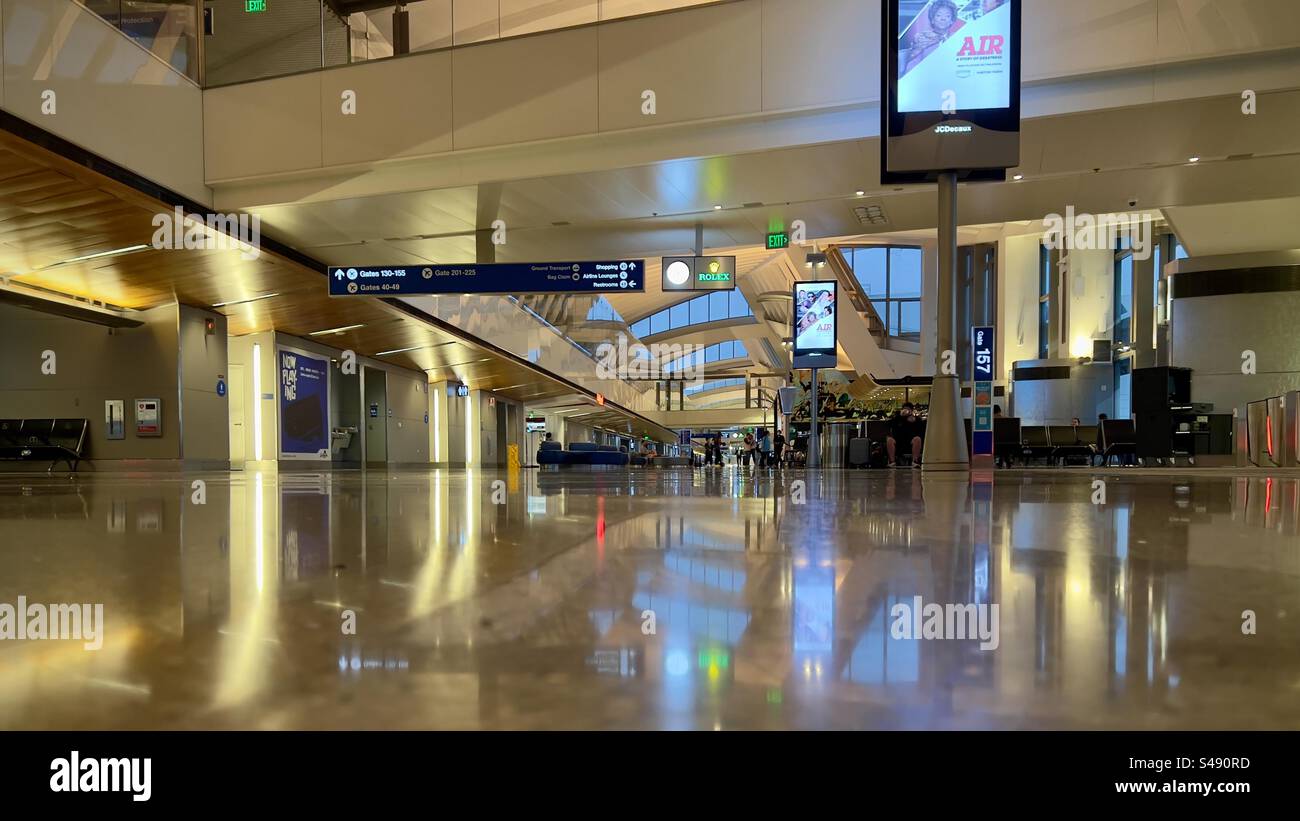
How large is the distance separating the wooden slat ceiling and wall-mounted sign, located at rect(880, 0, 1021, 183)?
9788 mm

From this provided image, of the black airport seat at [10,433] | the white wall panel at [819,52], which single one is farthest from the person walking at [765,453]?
the black airport seat at [10,433]

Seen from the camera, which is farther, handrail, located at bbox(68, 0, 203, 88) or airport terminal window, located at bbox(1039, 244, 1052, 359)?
airport terminal window, located at bbox(1039, 244, 1052, 359)

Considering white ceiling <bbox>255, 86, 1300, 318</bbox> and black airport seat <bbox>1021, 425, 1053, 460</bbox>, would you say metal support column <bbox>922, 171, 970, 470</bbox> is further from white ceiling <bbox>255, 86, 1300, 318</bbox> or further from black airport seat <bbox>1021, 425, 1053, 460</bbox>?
black airport seat <bbox>1021, 425, 1053, 460</bbox>

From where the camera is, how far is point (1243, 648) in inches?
36.8

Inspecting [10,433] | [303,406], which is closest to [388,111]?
[10,433]

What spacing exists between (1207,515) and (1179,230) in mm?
18169

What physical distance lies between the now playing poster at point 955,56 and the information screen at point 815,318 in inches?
397

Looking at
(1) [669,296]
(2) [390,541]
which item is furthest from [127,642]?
(1) [669,296]

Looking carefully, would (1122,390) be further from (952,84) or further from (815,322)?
(952,84)

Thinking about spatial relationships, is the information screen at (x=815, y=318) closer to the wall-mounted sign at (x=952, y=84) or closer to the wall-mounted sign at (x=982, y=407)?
the wall-mounted sign at (x=982, y=407)

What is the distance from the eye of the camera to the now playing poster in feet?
26.6

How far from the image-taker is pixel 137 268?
1417 cm

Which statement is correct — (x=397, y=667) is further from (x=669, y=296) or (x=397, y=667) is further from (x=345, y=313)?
(x=669, y=296)

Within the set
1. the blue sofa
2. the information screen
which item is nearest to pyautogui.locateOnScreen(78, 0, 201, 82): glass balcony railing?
the information screen
